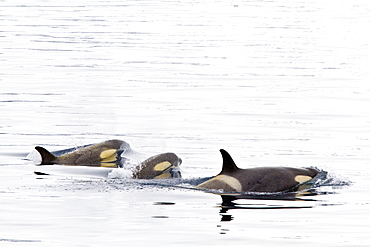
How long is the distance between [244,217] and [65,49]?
29671 mm

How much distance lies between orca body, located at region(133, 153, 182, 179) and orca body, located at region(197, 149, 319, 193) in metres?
1.23

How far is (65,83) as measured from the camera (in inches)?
1121

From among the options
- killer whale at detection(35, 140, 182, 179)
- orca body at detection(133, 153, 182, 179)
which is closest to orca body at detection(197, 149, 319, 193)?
orca body at detection(133, 153, 182, 179)

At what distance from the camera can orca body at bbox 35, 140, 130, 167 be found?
16250 mm

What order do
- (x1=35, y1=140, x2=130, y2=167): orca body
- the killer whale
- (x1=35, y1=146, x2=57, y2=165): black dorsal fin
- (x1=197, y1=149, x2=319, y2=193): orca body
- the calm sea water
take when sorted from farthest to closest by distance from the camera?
(x1=35, y1=140, x2=130, y2=167): orca body, (x1=35, y1=146, x2=57, y2=165): black dorsal fin, the killer whale, (x1=197, y1=149, x2=319, y2=193): orca body, the calm sea water

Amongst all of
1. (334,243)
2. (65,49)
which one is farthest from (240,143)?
(65,49)

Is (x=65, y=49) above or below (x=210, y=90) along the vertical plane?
above

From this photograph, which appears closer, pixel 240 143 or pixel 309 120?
pixel 240 143

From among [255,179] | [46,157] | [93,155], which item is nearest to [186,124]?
[93,155]

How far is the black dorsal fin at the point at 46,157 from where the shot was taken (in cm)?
1590

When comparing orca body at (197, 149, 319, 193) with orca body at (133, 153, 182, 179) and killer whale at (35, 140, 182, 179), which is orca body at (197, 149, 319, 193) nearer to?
orca body at (133, 153, 182, 179)

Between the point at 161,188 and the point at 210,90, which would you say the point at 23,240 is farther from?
the point at 210,90

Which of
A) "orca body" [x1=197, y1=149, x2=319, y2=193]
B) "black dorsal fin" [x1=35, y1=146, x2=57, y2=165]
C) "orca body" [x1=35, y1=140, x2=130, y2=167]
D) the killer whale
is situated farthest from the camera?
"orca body" [x1=35, y1=140, x2=130, y2=167]

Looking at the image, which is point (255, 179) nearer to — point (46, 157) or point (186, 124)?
point (46, 157)
